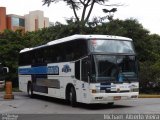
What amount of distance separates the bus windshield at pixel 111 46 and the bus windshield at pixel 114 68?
34 centimetres

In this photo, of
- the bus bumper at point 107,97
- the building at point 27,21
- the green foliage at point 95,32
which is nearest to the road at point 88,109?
the bus bumper at point 107,97

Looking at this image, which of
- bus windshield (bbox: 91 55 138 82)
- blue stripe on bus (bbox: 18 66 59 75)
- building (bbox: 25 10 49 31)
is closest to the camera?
bus windshield (bbox: 91 55 138 82)

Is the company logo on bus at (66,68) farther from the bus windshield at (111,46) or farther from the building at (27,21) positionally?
the building at (27,21)

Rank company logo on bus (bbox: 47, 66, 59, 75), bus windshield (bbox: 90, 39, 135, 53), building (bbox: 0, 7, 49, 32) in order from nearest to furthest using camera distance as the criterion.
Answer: bus windshield (bbox: 90, 39, 135, 53) < company logo on bus (bbox: 47, 66, 59, 75) < building (bbox: 0, 7, 49, 32)

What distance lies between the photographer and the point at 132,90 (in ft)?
66.7

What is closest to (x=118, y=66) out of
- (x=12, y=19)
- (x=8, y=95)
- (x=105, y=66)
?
(x=105, y=66)

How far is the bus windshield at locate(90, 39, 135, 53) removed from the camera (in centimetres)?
2016

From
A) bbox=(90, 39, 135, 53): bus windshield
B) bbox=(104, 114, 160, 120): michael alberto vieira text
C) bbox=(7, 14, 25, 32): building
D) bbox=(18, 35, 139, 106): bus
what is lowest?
bbox=(104, 114, 160, 120): michael alberto vieira text

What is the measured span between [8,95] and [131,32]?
106ft

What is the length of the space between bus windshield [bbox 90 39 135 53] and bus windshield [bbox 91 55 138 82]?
→ 0.34 meters

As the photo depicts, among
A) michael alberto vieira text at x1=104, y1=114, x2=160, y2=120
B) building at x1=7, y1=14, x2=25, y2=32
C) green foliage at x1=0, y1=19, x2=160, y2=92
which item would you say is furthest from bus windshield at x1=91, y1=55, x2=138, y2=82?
building at x1=7, y1=14, x2=25, y2=32

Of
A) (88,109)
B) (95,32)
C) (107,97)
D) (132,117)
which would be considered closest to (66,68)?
(88,109)

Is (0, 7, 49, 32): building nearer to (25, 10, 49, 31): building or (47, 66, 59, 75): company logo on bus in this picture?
(25, 10, 49, 31): building

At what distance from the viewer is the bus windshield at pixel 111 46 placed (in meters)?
20.2
